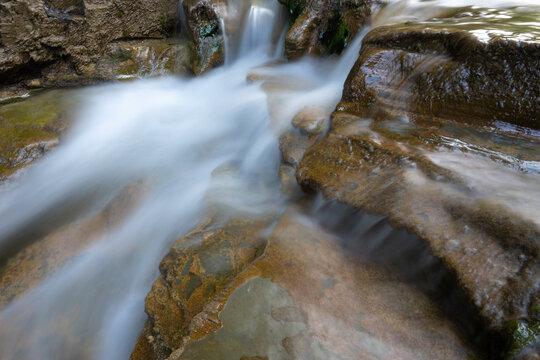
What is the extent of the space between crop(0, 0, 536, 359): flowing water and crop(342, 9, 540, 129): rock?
2.80ft

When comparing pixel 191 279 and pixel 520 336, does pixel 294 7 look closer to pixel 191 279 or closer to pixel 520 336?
pixel 191 279

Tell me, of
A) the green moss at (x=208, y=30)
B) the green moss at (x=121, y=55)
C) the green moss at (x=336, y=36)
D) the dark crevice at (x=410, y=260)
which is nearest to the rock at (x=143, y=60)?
the green moss at (x=121, y=55)

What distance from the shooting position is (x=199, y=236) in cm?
270

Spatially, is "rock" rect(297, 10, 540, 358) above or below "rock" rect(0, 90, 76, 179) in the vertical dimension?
above

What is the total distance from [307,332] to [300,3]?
6.93 metres

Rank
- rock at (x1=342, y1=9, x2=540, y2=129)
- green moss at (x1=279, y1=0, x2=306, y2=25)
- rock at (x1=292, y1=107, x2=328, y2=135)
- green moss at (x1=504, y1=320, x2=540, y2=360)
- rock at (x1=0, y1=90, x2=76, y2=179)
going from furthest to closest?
green moss at (x1=279, y1=0, x2=306, y2=25) → rock at (x1=0, y1=90, x2=76, y2=179) → rock at (x1=292, y1=107, x2=328, y2=135) → rock at (x1=342, y1=9, x2=540, y2=129) → green moss at (x1=504, y1=320, x2=540, y2=360)

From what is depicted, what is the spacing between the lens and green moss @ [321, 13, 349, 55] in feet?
19.0

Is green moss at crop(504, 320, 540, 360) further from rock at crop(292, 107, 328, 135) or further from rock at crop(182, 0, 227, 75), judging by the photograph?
rock at crop(182, 0, 227, 75)

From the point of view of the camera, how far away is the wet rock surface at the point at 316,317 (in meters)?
1.58

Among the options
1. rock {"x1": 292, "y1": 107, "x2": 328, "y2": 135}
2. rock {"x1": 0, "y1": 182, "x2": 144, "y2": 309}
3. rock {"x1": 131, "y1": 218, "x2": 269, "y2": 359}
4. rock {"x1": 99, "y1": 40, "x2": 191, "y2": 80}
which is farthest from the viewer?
rock {"x1": 99, "y1": 40, "x2": 191, "y2": 80}

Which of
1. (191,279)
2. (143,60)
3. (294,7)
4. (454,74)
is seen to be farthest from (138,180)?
(294,7)

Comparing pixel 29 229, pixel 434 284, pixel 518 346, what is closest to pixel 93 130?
pixel 29 229

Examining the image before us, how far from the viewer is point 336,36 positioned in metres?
6.02

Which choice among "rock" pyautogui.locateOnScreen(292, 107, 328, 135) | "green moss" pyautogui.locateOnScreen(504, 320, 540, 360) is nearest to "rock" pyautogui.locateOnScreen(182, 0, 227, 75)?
"rock" pyautogui.locateOnScreen(292, 107, 328, 135)
